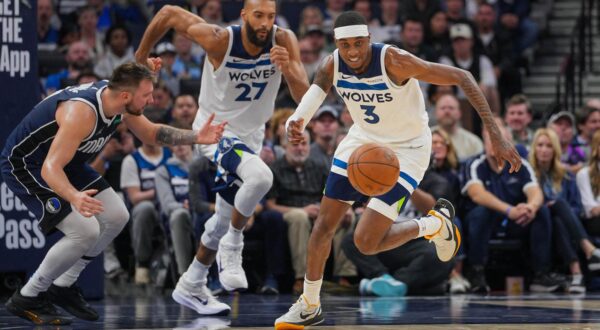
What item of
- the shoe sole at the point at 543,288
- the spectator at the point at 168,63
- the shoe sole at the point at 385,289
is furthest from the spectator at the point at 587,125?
the spectator at the point at 168,63

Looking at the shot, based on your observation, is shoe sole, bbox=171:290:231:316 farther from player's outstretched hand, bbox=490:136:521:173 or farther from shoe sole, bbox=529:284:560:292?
shoe sole, bbox=529:284:560:292

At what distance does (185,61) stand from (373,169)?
6832 millimetres

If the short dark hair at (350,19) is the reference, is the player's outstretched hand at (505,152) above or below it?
below

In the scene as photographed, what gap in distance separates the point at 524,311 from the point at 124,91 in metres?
3.36

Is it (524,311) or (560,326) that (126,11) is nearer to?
(524,311)

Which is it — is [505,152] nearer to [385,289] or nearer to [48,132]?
[48,132]

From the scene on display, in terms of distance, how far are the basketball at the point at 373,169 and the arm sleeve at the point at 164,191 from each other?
13.5ft

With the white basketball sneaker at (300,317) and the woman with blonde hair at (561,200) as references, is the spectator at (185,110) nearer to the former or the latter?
the woman with blonde hair at (561,200)

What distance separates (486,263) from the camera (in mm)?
11656

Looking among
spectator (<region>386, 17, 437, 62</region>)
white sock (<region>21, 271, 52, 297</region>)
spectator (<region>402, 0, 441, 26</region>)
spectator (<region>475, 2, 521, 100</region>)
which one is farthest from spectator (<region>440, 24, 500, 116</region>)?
white sock (<region>21, 271, 52, 297</region>)

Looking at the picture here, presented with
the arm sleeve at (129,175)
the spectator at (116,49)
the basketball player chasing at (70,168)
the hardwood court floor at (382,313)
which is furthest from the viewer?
the spectator at (116,49)

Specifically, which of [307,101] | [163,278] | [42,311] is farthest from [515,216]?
[42,311]

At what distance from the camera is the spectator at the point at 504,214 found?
11133 millimetres

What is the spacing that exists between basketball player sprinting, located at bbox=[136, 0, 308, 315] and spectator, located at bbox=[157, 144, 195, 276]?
6.87 ft
